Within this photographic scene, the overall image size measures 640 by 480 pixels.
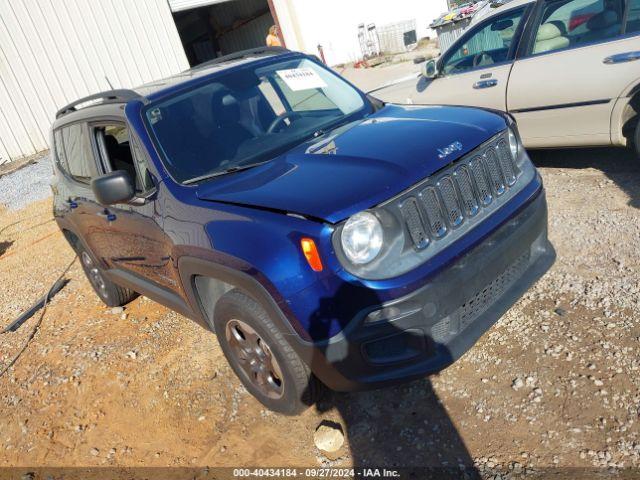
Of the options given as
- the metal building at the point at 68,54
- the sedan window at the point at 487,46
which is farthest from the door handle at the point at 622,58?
the metal building at the point at 68,54

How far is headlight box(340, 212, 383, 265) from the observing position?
2.26 metres

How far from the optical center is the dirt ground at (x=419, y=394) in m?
2.50

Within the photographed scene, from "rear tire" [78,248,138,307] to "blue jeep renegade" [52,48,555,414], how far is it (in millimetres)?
1063

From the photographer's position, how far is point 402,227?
7.66ft

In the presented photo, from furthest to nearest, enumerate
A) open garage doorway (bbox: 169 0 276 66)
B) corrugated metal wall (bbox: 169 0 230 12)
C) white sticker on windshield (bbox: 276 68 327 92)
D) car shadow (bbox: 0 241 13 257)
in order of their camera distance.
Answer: open garage doorway (bbox: 169 0 276 66)
corrugated metal wall (bbox: 169 0 230 12)
car shadow (bbox: 0 241 13 257)
white sticker on windshield (bbox: 276 68 327 92)

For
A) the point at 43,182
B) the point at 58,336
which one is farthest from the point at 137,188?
the point at 43,182

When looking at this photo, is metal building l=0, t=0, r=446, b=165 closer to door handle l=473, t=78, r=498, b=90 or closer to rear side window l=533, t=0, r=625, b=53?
door handle l=473, t=78, r=498, b=90

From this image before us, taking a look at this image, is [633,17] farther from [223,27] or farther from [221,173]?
[223,27]

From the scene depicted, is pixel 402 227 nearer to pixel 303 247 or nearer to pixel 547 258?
pixel 303 247

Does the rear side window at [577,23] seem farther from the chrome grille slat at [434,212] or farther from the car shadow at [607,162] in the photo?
the chrome grille slat at [434,212]

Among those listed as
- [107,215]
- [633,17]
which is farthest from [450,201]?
[633,17]

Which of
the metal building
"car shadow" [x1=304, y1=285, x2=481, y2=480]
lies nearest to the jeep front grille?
"car shadow" [x1=304, y1=285, x2=481, y2=480]

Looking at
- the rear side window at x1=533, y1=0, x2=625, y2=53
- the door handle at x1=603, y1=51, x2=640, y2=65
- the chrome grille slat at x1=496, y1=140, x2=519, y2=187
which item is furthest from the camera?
the rear side window at x1=533, y1=0, x2=625, y2=53

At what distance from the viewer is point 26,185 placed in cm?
1143
